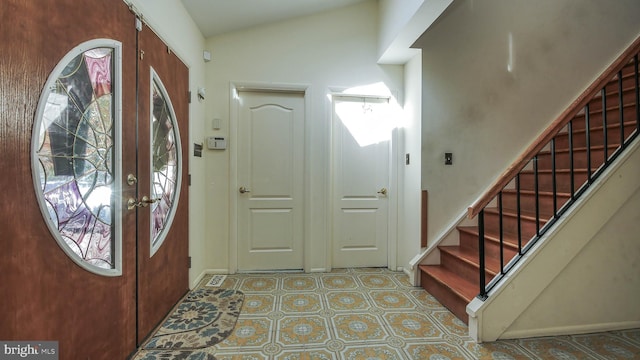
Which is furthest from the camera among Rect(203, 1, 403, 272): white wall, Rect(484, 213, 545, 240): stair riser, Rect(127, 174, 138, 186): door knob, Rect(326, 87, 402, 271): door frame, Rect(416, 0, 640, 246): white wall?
Rect(326, 87, 402, 271): door frame

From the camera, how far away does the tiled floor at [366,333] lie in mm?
1657

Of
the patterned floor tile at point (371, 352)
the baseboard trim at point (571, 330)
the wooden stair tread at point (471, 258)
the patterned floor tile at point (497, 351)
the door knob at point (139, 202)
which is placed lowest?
the patterned floor tile at point (497, 351)

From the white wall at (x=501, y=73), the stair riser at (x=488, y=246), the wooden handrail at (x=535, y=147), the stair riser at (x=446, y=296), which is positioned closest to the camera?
the wooden handrail at (x=535, y=147)

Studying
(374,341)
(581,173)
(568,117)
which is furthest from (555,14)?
(374,341)

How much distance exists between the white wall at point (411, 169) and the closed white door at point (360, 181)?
0.18m

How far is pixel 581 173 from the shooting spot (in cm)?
233

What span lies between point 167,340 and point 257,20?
2892 mm

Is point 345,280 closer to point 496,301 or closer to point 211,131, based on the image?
point 496,301

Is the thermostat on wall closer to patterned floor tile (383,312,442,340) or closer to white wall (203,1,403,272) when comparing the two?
white wall (203,1,403,272)

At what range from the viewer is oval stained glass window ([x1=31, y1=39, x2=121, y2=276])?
3.62ft

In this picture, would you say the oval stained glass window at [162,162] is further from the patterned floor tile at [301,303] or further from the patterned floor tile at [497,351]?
the patterned floor tile at [497,351]
